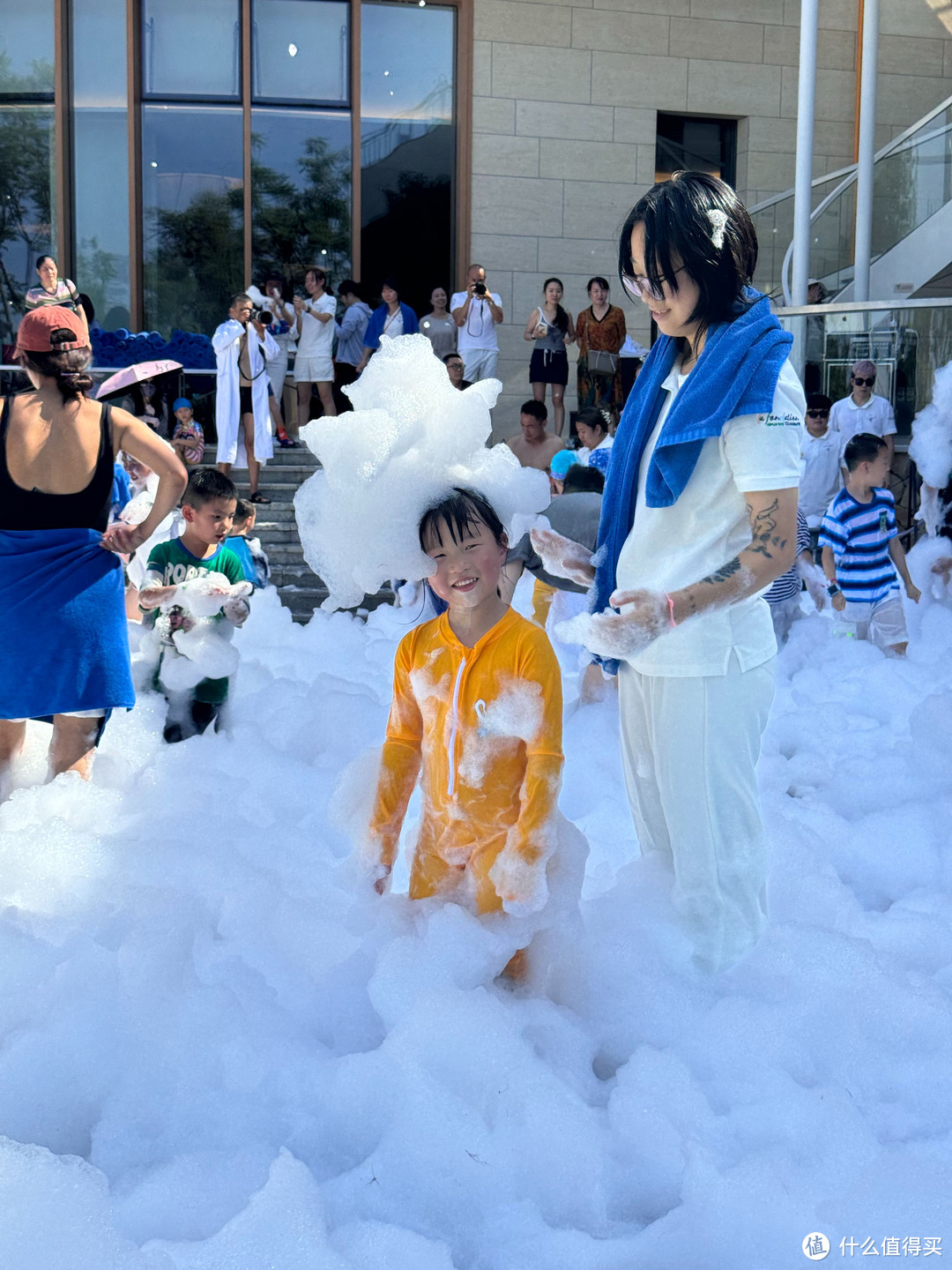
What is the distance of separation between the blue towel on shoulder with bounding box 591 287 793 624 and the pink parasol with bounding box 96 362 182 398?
908 centimetres

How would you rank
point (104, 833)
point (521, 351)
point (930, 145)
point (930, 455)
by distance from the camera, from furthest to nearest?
point (521, 351) → point (930, 145) → point (930, 455) → point (104, 833)

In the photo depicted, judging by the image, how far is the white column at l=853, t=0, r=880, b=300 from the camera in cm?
1041

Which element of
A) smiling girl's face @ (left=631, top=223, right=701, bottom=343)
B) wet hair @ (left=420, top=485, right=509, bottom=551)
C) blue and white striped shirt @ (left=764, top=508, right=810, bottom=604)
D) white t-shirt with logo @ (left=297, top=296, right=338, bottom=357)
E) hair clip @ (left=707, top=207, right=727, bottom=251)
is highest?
white t-shirt with logo @ (left=297, top=296, right=338, bottom=357)

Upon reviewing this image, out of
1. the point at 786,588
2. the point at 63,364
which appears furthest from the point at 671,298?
the point at 786,588

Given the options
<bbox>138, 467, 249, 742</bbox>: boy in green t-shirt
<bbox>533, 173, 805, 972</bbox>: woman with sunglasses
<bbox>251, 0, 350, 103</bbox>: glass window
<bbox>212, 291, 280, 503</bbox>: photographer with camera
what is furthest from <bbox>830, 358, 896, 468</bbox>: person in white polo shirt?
<bbox>251, 0, 350, 103</bbox>: glass window

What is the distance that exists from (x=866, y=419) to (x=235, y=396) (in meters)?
5.04

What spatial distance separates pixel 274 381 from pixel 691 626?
9.72 m

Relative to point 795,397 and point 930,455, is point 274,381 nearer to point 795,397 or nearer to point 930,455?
point 930,455

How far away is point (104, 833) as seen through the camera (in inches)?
147

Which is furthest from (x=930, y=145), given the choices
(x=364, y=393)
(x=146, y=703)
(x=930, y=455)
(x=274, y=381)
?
(x=364, y=393)

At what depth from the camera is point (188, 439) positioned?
34.2 feet

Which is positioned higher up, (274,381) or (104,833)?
(274,381)

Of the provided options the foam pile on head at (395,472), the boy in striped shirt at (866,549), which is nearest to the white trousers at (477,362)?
the boy in striped shirt at (866,549)

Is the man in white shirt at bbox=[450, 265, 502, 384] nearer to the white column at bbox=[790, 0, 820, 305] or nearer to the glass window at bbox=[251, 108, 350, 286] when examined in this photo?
the glass window at bbox=[251, 108, 350, 286]
